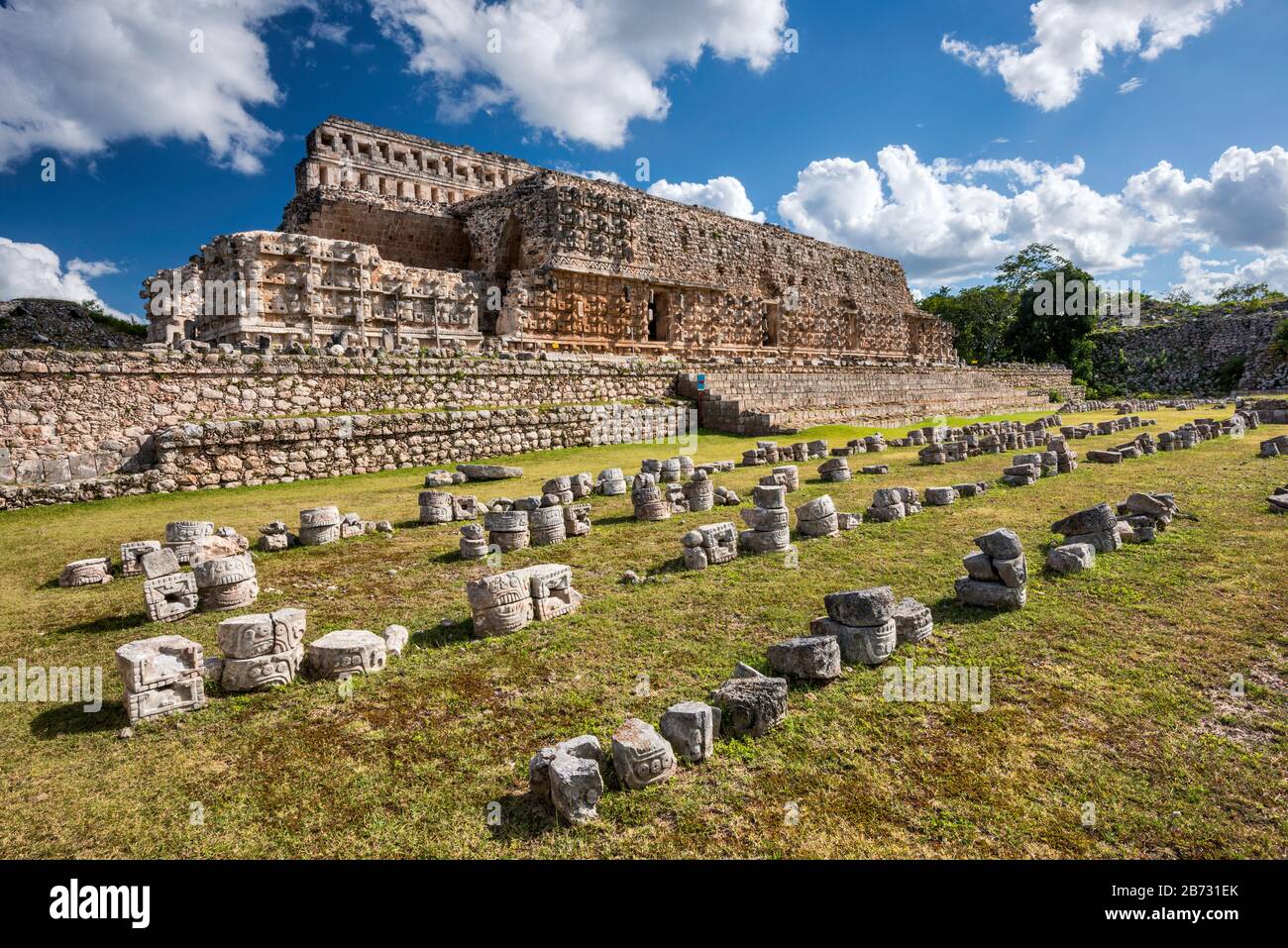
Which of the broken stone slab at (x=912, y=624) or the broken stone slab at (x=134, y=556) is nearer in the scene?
the broken stone slab at (x=912, y=624)

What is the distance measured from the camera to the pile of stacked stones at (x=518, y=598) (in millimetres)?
5434

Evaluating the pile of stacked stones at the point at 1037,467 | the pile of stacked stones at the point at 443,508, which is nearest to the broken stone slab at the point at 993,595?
the pile of stacked stones at the point at 443,508

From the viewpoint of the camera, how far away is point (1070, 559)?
21.1ft

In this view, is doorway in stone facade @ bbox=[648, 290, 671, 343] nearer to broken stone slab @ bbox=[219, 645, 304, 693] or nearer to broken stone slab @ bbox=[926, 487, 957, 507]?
broken stone slab @ bbox=[926, 487, 957, 507]

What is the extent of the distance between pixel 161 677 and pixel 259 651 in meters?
0.56

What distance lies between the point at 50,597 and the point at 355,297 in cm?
1503

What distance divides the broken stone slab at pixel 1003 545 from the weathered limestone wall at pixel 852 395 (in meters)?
14.6

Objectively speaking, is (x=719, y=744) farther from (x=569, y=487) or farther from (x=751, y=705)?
(x=569, y=487)

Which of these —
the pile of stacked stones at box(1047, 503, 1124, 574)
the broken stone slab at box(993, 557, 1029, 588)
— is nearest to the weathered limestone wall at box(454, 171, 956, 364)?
the pile of stacked stones at box(1047, 503, 1124, 574)

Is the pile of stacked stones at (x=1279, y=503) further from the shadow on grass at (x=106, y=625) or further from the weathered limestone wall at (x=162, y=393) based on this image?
the weathered limestone wall at (x=162, y=393)

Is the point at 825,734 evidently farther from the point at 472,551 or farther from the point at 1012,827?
the point at 472,551

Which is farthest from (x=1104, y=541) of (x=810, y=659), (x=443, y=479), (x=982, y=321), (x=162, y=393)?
(x=982, y=321)

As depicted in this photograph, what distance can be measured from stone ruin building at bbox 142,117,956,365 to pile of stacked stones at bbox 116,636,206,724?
11704 mm

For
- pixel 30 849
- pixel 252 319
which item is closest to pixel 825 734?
pixel 30 849
